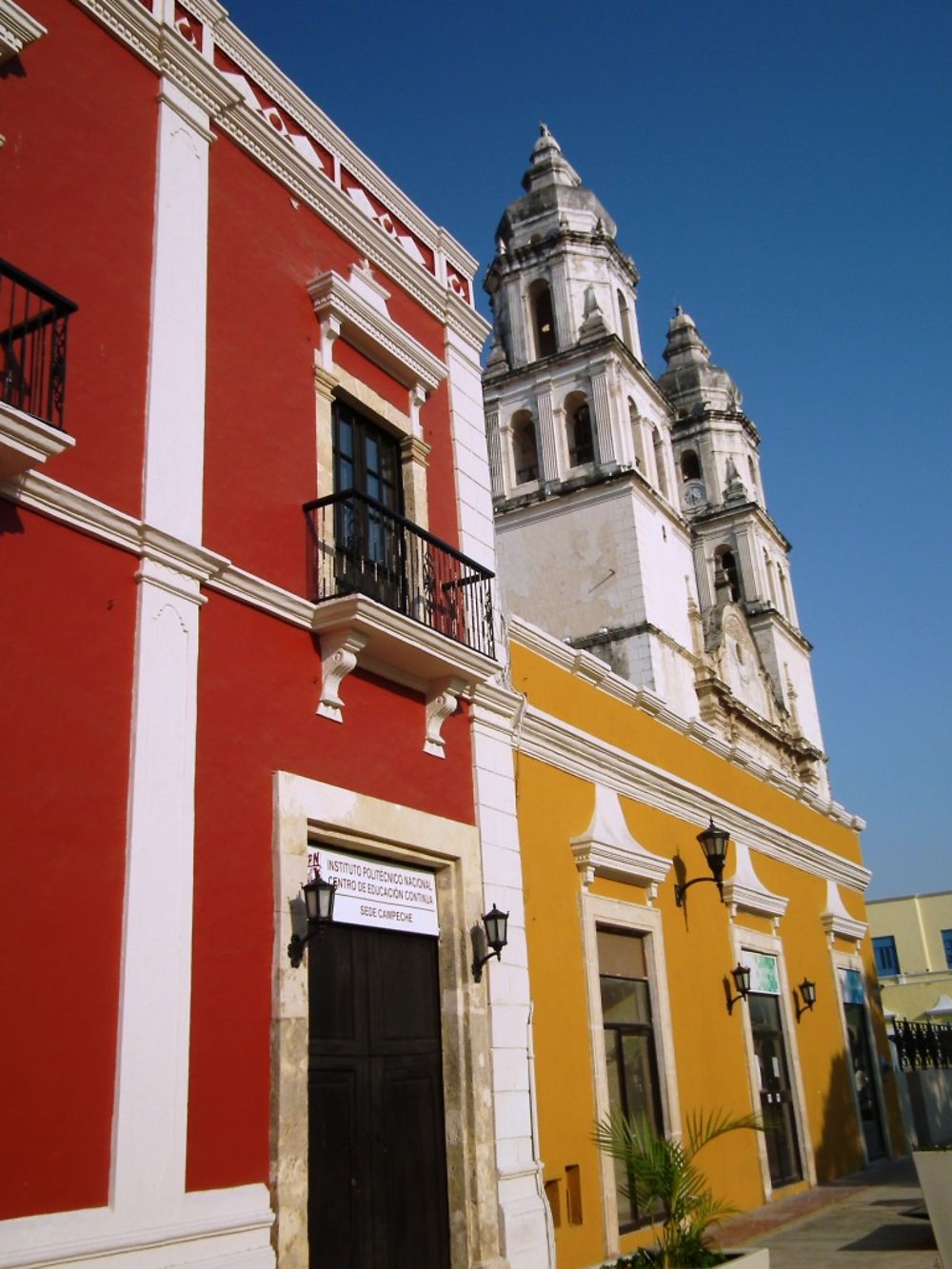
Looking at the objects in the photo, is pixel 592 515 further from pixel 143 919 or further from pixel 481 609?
pixel 143 919

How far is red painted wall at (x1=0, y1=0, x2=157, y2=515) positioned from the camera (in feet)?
22.7

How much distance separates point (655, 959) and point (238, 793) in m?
6.25

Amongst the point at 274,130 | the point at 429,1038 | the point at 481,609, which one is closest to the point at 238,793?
the point at 429,1038

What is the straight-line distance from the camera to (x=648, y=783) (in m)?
13.1

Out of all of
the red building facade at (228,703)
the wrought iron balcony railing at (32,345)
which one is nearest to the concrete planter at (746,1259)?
the red building facade at (228,703)

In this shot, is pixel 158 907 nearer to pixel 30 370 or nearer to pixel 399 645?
pixel 399 645

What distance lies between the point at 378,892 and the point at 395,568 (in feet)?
7.65

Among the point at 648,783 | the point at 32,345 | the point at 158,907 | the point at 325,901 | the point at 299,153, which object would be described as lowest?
the point at 158,907

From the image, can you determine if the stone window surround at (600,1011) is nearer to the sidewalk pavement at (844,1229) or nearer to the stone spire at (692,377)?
the sidewalk pavement at (844,1229)

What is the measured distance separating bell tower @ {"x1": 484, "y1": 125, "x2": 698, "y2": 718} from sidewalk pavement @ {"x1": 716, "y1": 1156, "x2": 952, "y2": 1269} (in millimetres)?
14329

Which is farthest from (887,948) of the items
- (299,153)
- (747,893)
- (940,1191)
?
(299,153)

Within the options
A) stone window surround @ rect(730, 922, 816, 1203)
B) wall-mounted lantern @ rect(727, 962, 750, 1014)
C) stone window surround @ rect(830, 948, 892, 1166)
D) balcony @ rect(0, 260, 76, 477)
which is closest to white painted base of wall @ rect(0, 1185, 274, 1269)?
balcony @ rect(0, 260, 76, 477)

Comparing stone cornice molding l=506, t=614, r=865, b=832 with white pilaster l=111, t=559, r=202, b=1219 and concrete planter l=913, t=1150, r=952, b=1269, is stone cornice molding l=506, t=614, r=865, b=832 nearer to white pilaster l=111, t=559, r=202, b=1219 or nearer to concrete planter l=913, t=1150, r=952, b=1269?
white pilaster l=111, t=559, r=202, b=1219

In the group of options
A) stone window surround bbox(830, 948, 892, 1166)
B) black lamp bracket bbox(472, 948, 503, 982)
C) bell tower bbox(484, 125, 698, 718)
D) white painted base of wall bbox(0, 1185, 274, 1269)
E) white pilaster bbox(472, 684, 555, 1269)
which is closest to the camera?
white painted base of wall bbox(0, 1185, 274, 1269)
